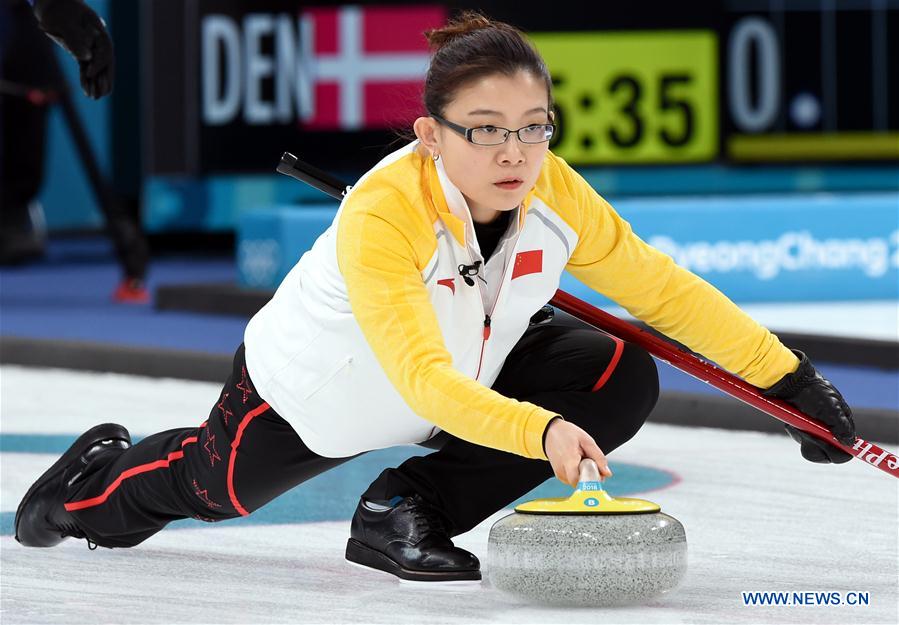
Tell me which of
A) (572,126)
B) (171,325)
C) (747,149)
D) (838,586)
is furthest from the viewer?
(747,149)

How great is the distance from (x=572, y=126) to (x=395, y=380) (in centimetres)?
502

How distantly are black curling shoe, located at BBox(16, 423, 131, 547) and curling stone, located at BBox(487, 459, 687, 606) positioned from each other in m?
0.81

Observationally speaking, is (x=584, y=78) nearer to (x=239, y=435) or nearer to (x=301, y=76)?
(x=301, y=76)

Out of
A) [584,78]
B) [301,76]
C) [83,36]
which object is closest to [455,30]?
[83,36]

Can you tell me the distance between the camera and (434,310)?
2463mm

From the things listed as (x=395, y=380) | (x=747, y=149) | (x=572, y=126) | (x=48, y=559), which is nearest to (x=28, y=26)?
(x=572, y=126)

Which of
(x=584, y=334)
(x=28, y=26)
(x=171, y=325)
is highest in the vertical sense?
(x=28, y=26)

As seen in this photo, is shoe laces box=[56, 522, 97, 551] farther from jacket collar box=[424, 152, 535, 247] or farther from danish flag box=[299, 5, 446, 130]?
danish flag box=[299, 5, 446, 130]

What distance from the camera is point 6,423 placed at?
440cm

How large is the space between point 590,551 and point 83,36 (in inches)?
68.0

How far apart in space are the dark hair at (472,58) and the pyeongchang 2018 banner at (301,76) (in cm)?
Result: 516

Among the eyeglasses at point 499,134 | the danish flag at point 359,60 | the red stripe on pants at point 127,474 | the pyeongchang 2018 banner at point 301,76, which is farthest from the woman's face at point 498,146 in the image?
the pyeongchang 2018 banner at point 301,76

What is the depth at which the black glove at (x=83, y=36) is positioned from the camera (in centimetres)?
348

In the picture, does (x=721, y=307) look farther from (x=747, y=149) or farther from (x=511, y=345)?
(x=747, y=149)
